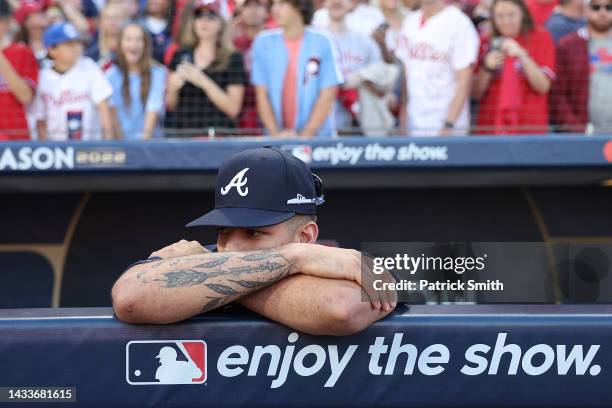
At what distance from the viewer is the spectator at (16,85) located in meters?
6.51

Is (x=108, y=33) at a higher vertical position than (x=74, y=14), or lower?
lower

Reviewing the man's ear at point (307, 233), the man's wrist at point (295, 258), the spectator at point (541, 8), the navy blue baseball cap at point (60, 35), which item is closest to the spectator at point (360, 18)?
the spectator at point (541, 8)

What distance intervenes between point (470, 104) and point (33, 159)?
2967mm

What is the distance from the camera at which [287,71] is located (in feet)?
21.1

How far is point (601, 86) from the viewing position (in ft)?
20.9

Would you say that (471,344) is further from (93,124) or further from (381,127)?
(93,124)

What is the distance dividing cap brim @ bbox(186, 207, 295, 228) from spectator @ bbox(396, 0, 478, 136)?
4124 millimetres

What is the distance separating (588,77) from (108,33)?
350 centimetres

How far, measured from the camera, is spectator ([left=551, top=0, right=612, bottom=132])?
636 centimetres

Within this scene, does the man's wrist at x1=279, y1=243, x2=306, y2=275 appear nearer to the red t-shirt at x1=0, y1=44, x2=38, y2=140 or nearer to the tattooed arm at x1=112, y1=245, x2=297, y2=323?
the tattooed arm at x1=112, y1=245, x2=297, y2=323

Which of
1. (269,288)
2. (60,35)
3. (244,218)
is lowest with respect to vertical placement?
(269,288)

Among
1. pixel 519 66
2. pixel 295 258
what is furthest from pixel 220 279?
pixel 519 66

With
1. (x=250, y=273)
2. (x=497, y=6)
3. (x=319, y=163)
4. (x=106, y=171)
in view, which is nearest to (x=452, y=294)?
(x=250, y=273)

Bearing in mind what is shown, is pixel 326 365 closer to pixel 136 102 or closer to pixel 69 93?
pixel 136 102
